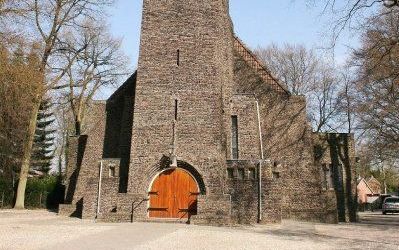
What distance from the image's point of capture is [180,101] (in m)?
19.7

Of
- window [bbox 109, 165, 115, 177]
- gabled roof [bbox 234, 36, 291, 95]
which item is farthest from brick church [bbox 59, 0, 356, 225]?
gabled roof [bbox 234, 36, 291, 95]

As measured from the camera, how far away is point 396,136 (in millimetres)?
30359

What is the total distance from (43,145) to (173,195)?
31856 mm

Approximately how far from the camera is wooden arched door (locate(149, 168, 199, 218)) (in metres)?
19.0

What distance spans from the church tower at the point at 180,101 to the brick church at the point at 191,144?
5 centimetres

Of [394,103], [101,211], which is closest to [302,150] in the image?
[394,103]

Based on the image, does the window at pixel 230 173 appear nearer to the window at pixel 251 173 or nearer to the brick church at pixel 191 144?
the brick church at pixel 191 144

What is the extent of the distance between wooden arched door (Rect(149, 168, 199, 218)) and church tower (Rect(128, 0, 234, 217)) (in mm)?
46

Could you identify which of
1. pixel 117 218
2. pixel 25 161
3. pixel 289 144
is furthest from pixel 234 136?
pixel 25 161

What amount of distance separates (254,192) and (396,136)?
1622 cm

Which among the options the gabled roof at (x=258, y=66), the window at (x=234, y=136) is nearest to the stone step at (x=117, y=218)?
the window at (x=234, y=136)

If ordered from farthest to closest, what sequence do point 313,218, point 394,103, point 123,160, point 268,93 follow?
point 394,103
point 268,93
point 313,218
point 123,160

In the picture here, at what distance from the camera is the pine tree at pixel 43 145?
4534cm

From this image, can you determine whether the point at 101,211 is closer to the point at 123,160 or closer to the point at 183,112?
the point at 123,160
